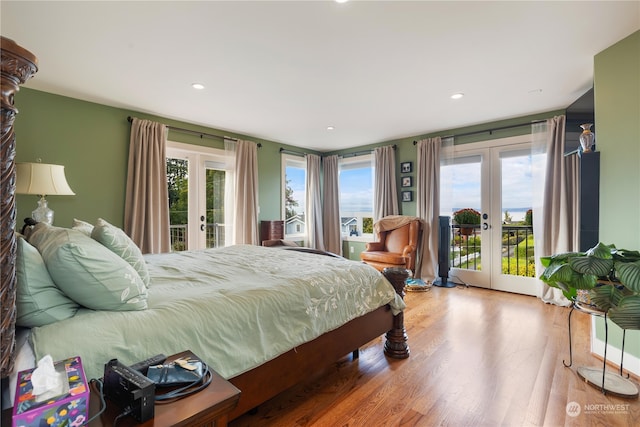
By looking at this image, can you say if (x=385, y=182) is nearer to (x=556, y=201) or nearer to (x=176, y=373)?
(x=556, y=201)

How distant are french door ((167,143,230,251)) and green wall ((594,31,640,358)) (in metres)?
4.49

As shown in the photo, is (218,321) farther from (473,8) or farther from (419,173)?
(419,173)

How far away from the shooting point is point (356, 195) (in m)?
6.00

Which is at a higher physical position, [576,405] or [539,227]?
[539,227]

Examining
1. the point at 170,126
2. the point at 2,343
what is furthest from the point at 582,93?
the point at 170,126

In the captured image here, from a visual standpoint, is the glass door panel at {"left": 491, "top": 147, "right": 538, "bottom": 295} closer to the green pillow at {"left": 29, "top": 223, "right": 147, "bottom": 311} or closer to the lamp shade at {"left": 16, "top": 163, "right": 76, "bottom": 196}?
the green pillow at {"left": 29, "top": 223, "right": 147, "bottom": 311}

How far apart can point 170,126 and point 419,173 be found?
3.84 metres

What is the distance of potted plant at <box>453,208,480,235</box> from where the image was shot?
450 cm

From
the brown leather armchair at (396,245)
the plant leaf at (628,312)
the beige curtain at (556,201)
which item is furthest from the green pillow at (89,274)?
the beige curtain at (556,201)

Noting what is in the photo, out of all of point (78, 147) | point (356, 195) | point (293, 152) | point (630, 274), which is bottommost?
point (630, 274)

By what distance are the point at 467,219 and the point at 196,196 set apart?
4.15 metres

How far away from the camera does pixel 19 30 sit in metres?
2.11

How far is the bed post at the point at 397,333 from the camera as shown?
7.59ft

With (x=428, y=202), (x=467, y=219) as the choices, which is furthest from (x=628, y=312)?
(x=428, y=202)
